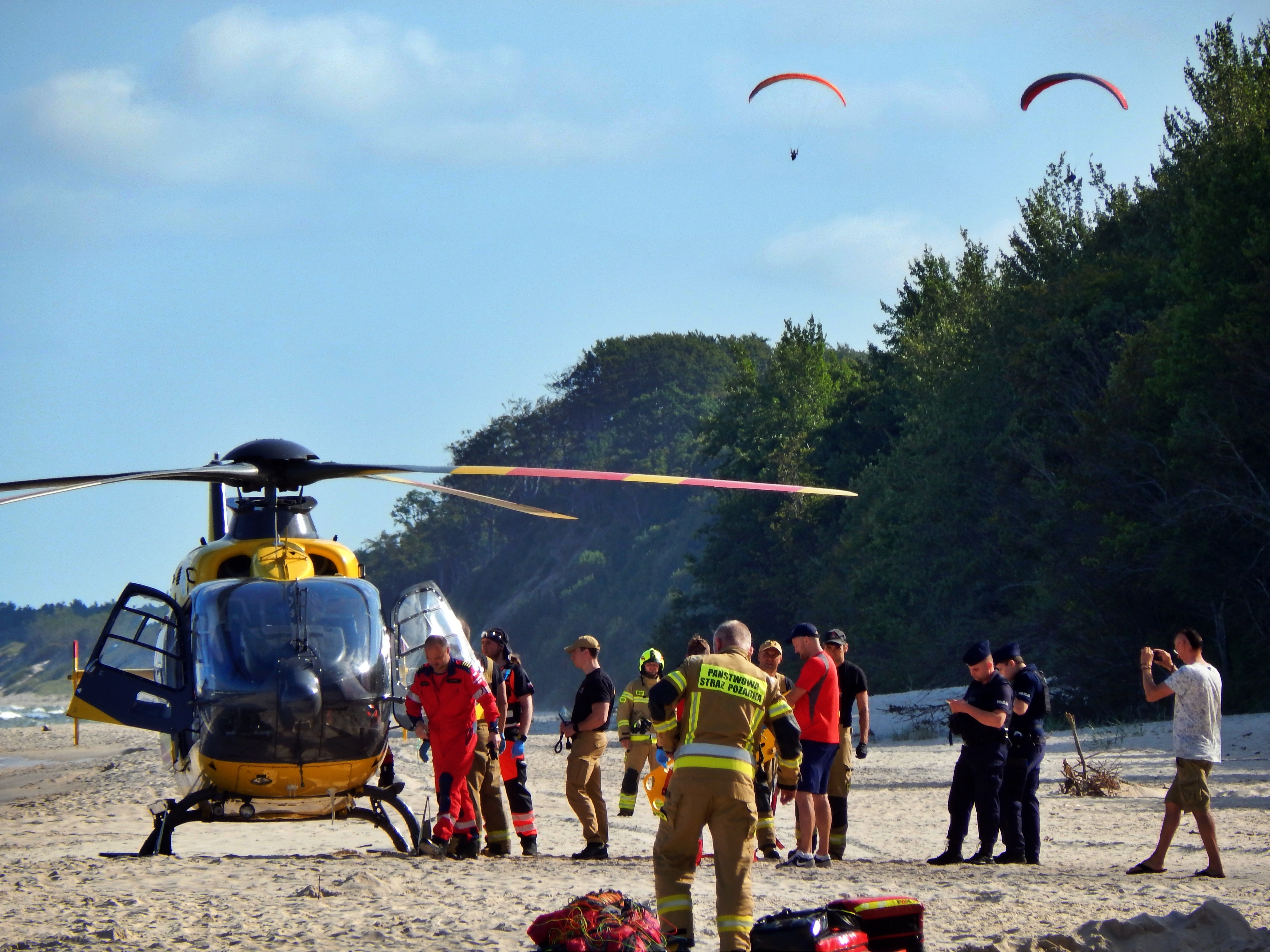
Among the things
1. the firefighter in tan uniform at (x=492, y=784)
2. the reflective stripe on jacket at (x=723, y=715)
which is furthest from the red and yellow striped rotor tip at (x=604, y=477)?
the reflective stripe on jacket at (x=723, y=715)

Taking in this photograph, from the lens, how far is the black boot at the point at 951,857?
9781 millimetres

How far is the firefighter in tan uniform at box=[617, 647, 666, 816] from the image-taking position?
11.7 meters

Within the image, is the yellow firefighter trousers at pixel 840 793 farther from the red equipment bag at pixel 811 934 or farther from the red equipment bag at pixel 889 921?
the red equipment bag at pixel 811 934

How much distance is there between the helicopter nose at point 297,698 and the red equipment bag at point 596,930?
3.37m

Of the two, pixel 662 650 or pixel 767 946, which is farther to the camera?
pixel 662 650

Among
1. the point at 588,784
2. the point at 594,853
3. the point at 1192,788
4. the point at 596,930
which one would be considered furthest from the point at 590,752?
the point at 1192,788

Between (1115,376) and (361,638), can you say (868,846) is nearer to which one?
(361,638)

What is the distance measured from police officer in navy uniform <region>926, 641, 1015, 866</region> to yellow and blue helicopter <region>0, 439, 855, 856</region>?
1.76 metres

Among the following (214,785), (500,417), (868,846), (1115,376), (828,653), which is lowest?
(868,846)

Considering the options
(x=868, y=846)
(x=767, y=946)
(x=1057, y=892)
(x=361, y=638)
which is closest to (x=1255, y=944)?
(x=1057, y=892)

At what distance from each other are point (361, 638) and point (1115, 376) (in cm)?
2425

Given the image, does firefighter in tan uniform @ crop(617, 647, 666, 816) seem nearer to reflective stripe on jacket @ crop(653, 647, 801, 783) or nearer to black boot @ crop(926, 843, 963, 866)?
black boot @ crop(926, 843, 963, 866)

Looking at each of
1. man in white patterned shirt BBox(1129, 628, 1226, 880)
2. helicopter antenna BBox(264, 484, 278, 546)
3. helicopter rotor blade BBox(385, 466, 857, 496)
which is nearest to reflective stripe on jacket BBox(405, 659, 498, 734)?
helicopter rotor blade BBox(385, 466, 857, 496)

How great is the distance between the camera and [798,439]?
187ft
